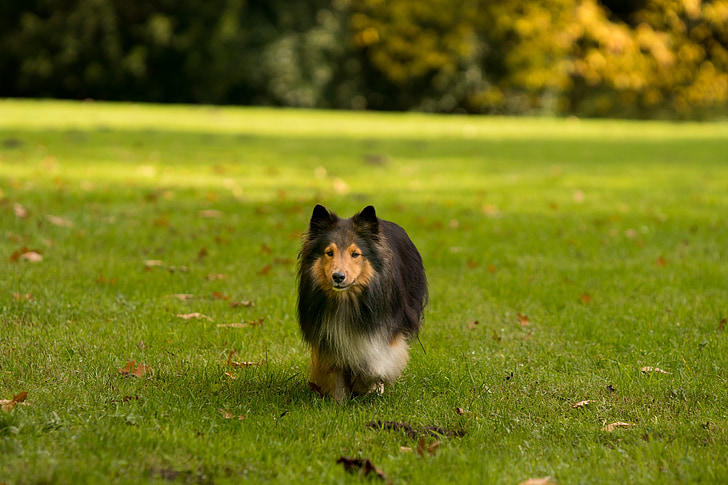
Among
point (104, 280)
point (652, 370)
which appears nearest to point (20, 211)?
point (104, 280)

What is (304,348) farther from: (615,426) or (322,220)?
(615,426)

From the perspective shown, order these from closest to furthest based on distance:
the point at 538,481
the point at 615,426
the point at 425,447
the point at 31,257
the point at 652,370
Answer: the point at 538,481 → the point at 425,447 → the point at 615,426 → the point at 652,370 → the point at 31,257

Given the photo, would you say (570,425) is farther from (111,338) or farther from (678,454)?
(111,338)

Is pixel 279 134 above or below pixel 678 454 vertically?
below

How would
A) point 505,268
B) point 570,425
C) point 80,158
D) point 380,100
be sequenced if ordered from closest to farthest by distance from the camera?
point 570,425, point 505,268, point 80,158, point 380,100

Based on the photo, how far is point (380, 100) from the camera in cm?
3691

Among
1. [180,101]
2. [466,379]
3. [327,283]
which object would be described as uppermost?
[327,283]

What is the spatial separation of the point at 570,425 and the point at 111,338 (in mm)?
3042

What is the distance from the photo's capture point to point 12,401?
402cm

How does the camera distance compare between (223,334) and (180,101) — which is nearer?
(223,334)

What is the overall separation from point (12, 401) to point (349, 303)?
1.82m

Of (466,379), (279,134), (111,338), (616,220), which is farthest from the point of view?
(279,134)

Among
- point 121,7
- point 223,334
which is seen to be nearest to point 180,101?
point 121,7

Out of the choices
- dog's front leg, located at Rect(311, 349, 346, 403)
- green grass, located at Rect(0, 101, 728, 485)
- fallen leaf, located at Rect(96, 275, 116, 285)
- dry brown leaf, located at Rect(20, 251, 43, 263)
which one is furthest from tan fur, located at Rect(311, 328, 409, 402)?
dry brown leaf, located at Rect(20, 251, 43, 263)
